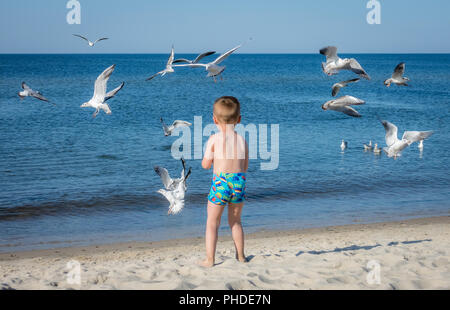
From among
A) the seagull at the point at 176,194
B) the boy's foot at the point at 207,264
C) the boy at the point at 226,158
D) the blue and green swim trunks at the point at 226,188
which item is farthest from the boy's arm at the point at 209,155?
the seagull at the point at 176,194

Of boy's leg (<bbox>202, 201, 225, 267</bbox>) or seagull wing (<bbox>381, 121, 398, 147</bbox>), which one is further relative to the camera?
seagull wing (<bbox>381, 121, 398, 147</bbox>)

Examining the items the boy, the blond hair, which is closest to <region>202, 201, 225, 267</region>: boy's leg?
the boy

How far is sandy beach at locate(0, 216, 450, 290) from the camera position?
14.6 ft

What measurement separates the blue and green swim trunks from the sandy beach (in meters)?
0.72

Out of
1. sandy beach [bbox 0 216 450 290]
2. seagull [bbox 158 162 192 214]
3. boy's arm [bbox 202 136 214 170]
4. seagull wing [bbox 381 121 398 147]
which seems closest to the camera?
sandy beach [bbox 0 216 450 290]

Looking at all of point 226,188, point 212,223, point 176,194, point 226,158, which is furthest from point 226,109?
point 176,194

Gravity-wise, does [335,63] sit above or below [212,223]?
above

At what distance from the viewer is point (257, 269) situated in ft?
15.8

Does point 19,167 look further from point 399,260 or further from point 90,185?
point 399,260

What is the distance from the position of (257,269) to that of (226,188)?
36.1 inches

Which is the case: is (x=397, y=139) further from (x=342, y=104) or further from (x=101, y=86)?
(x=101, y=86)

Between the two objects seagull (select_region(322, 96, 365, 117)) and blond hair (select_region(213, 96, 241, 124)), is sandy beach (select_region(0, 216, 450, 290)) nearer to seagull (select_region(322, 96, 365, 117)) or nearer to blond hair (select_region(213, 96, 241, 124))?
blond hair (select_region(213, 96, 241, 124))
